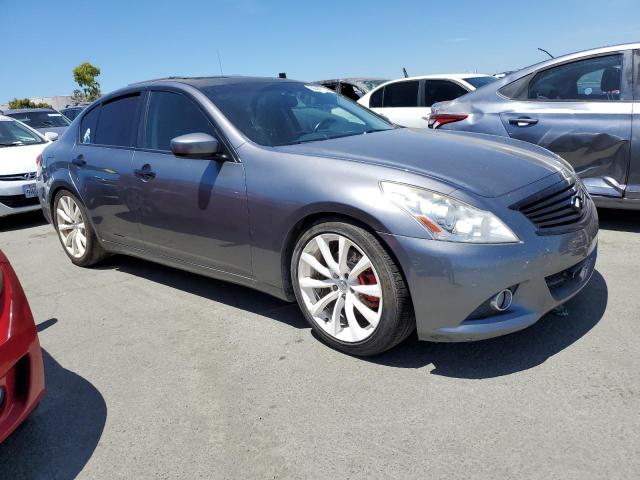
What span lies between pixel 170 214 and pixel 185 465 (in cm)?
178

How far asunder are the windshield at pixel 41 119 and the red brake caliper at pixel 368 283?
11.7 meters

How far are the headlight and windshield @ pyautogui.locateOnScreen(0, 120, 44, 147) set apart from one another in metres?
7.24

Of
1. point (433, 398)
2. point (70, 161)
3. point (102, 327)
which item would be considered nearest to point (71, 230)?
point (70, 161)

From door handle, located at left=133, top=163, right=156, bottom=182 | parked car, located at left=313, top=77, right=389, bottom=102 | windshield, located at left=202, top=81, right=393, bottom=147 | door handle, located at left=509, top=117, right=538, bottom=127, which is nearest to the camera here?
windshield, located at left=202, top=81, right=393, bottom=147

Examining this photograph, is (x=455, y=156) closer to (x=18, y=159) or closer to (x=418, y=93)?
(x=418, y=93)

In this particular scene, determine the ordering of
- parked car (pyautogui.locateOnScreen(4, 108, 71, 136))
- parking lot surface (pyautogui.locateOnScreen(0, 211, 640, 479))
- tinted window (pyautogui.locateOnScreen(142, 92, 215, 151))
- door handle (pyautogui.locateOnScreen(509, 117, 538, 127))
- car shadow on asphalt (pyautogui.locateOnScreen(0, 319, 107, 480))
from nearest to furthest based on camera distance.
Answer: parking lot surface (pyautogui.locateOnScreen(0, 211, 640, 479))
car shadow on asphalt (pyautogui.locateOnScreen(0, 319, 107, 480))
tinted window (pyautogui.locateOnScreen(142, 92, 215, 151))
door handle (pyautogui.locateOnScreen(509, 117, 538, 127))
parked car (pyautogui.locateOnScreen(4, 108, 71, 136))

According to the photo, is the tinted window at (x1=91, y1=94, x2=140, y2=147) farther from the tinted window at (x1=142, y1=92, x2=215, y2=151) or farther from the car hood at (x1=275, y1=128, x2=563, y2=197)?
the car hood at (x1=275, y1=128, x2=563, y2=197)

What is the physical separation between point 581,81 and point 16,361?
15.0ft

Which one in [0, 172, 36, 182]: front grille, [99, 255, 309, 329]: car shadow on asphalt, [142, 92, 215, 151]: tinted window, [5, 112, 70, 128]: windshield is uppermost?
[5, 112, 70, 128]: windshield

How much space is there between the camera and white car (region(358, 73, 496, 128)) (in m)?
8.02

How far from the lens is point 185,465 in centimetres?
211

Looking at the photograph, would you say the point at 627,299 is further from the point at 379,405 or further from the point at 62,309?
the point at 62,309

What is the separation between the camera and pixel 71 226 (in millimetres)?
4680

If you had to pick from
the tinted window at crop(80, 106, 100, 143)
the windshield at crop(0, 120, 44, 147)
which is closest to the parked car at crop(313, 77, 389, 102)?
the windshield at crop(0, 120, 44, 147)
